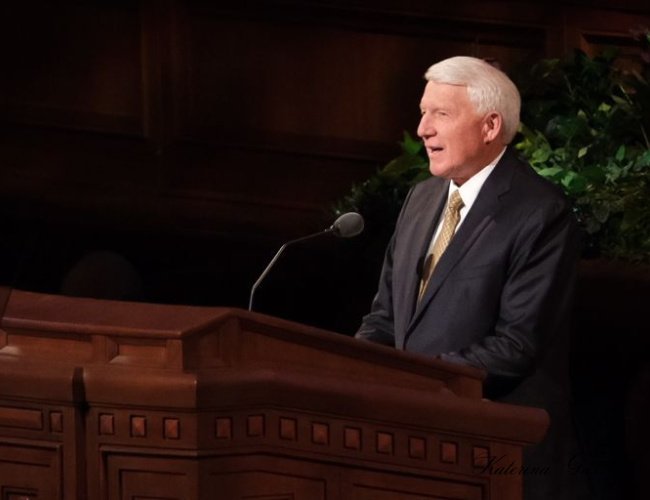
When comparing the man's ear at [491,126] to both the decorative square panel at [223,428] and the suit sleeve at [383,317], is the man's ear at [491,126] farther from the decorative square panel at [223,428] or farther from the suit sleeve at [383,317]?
the decorative square panel at [223,428]

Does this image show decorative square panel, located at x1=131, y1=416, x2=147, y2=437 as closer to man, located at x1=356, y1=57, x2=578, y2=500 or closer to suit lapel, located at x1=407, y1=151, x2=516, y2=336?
man, located at x1=356, y1=57, x2=578, y2=500

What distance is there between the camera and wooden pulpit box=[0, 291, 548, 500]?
3.13 metres

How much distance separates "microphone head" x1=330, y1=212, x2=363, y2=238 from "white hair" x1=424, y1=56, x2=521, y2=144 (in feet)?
1.68

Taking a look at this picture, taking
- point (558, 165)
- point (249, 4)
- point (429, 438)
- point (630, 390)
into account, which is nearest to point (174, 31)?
point (249, 4)

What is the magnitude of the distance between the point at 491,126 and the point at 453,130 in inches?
3.6

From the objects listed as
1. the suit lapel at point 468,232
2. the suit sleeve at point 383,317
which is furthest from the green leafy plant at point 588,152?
the suit lapel at point 468,232

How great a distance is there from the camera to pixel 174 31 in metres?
6.98

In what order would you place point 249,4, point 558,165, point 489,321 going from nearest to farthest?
point 489,321, point 558,165, point 249,4

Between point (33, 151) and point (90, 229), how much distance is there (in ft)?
1.31

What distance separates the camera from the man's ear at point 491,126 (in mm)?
4352

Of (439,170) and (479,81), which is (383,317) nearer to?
(439,170)

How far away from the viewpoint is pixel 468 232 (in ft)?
14.2

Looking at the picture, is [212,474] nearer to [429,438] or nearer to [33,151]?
[429,438]

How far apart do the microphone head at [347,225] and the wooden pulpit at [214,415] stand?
0.68 meters
